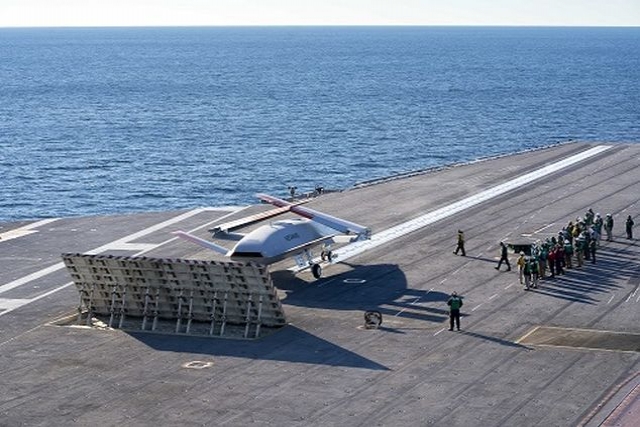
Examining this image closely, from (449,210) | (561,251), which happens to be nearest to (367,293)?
(561,251)

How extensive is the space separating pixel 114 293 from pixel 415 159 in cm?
8905

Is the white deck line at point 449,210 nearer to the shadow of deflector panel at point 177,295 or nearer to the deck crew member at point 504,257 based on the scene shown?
the deck crew member at point 504,257

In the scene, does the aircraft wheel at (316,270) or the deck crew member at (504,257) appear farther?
the deck crew member at (504,257)

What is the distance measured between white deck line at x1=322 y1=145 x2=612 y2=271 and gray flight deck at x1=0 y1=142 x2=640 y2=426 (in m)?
0.32

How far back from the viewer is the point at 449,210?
266 ft

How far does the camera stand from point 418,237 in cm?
7200

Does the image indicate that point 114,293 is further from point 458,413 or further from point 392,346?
point 458,413

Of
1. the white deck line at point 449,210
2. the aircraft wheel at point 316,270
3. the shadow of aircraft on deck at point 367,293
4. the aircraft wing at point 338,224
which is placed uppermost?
the aircraft wing at point 338,224

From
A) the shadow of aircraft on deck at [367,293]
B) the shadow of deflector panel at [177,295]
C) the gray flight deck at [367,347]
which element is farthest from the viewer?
the shadow of aircraft on deck at [367,293]

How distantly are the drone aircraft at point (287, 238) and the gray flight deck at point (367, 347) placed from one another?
1.55 m

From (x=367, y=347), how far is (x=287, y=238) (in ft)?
42.4

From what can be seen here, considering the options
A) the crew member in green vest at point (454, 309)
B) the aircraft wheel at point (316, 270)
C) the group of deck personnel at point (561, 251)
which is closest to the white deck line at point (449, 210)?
the aircraft wheel at point (316, 270)

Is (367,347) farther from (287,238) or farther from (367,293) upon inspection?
(287,238)

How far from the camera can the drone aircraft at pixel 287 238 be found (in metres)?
59.4
